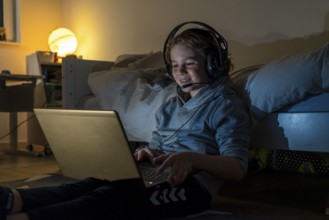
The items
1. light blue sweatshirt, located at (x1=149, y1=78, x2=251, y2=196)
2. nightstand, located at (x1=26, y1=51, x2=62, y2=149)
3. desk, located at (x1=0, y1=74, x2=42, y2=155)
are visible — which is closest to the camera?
light blue sweatshirt, located at (x1=149, y1=78, x2=251, y2=196)

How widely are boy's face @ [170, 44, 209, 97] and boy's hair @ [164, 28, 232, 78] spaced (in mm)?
13

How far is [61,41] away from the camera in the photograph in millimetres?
3121

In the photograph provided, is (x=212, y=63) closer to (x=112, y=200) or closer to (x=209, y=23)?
(x=112, y=200)

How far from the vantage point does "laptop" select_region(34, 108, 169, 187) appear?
0.82 meters

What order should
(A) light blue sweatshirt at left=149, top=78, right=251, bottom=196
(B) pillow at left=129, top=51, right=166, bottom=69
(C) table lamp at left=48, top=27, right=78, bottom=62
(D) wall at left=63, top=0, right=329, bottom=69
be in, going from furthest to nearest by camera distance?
(C) table lamp at left=48, top=27, right=78, bottom=62, (B) pillow at left=129, top=51, right=166, bottom=69, (D) wall at left=63, top=0, right=329, bottom=69, (A) light blue sweatshirt at left=149, top=78, right=251, bottom=196

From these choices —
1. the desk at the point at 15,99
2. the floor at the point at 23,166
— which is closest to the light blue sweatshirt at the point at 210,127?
the floor at the point at 23,166

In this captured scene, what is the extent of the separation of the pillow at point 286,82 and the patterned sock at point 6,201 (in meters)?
0.71

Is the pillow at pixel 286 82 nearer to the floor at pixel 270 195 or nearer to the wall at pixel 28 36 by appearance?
the floor at pixel 270 195

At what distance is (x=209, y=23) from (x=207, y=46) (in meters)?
1.25

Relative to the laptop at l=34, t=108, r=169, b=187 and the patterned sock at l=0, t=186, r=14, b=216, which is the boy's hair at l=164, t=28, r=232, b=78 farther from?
the patterned sock at l=0, t=186, r=14, b=216

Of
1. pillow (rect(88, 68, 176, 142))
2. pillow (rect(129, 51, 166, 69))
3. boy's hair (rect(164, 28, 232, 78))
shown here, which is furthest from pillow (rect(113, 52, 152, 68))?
boy's hair (rect(164, 28, 232, 78))

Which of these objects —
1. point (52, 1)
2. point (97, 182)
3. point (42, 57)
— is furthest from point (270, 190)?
point (52, 1)

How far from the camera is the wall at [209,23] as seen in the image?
1921mm

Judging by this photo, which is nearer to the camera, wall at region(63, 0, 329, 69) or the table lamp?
wall at region(63, 0, 329, 69)
